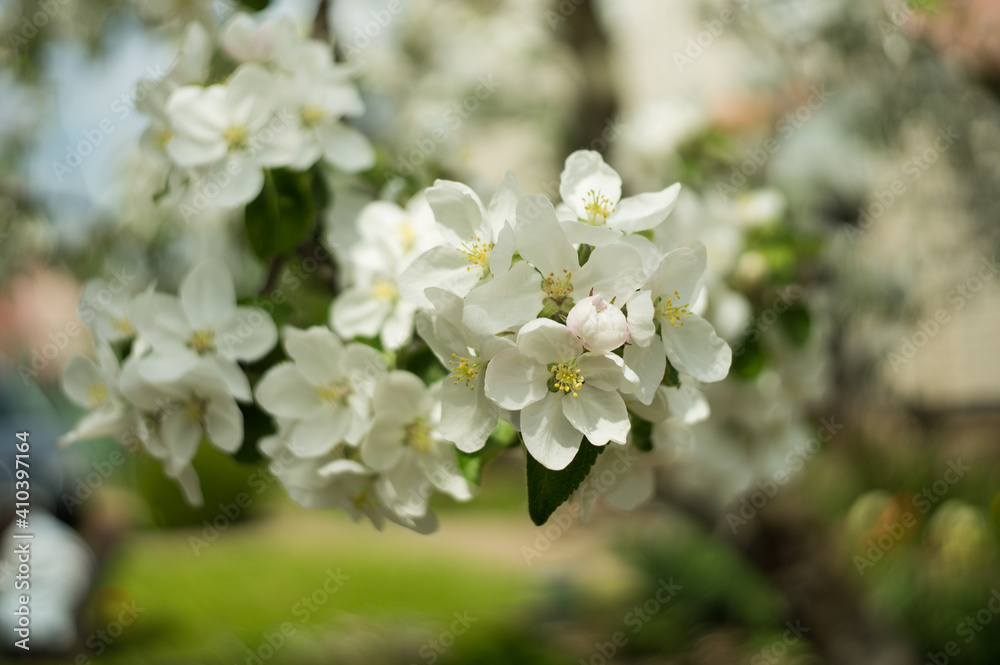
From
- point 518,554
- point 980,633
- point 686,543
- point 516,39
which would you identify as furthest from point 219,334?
point 518,554

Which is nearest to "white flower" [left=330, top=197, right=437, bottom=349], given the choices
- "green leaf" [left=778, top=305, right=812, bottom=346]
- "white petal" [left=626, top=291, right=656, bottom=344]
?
"white petal" [left=626, top=291, right=656, bottom=344]

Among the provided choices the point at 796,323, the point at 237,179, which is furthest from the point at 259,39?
the point at 796,323

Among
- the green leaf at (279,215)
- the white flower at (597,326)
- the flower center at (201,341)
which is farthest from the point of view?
the green leaf at (279,215)

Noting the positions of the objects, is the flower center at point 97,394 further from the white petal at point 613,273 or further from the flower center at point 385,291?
the white petal at point 613,273

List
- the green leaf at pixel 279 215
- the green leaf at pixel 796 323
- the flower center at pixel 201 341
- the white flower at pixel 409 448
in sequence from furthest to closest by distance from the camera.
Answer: the green leaf at pixel 796 323, the green leaf at pixel 279 215, the flower center at pixel 201 341, the white flower at pixel 409 448

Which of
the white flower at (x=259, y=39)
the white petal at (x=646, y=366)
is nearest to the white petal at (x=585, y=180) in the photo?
the white petal at (x=646, y=366)

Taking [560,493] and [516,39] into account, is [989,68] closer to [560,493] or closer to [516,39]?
[560,493]
